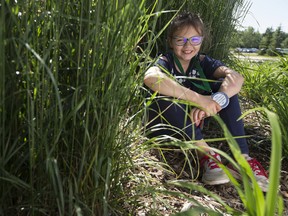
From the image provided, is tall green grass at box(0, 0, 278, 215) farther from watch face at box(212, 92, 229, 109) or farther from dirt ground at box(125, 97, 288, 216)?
watch face at box(212, 92, 229, 109)

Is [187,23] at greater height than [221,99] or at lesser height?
greater

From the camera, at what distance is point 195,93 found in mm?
1582

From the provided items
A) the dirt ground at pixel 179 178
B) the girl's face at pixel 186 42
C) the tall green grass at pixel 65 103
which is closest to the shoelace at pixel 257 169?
the dirt ground at pixel 179 178

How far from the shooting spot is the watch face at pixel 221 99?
5.37 feet

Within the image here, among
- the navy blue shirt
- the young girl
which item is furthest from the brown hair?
the navy blue shirt

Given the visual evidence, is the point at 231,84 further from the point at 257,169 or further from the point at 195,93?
the point at 257,169

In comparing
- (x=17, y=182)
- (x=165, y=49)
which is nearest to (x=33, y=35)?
(x=17, y=182)

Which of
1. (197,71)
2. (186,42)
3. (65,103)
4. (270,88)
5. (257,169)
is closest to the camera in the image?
(65,103)

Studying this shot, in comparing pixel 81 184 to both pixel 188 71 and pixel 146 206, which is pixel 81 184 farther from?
pixel 188 71

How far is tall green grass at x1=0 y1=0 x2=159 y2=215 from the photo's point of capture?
826mm

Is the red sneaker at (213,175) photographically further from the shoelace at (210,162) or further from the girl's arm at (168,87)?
the girl's arm at (168,87)

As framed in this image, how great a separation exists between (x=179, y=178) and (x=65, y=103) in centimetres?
82

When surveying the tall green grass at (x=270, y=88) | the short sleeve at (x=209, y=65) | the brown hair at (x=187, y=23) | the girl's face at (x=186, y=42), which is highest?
the brown hair at (x=187, y=23)

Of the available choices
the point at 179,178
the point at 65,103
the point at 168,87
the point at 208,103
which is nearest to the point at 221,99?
the point at 208,103
